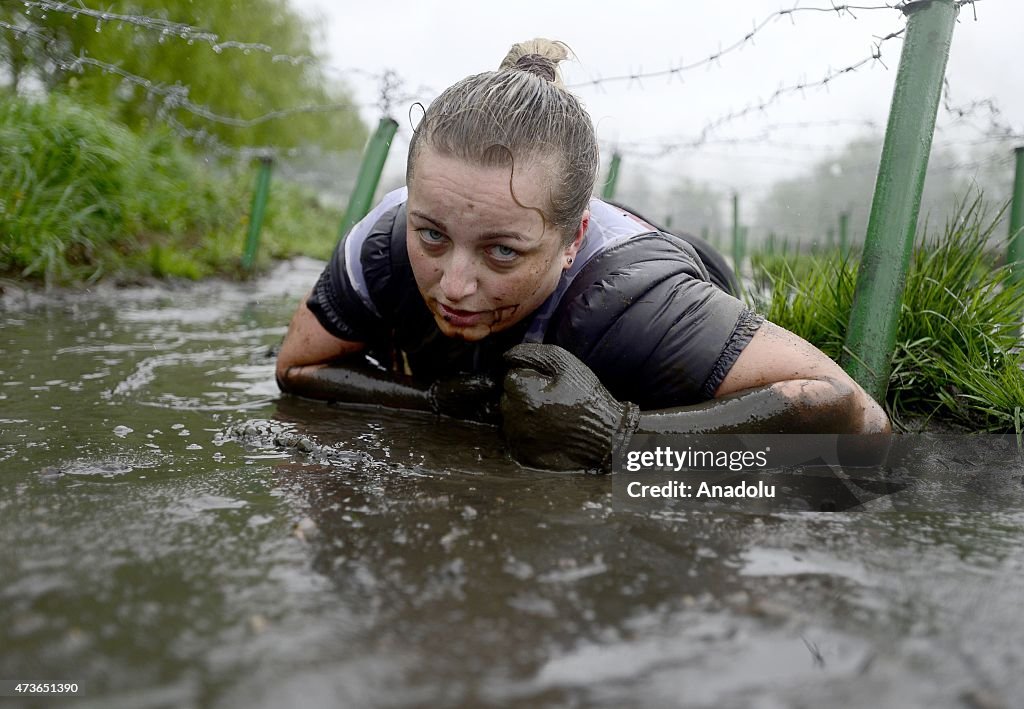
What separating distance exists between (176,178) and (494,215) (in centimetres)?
805

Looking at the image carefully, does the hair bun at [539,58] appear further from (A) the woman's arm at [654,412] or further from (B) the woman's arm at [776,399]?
(B) the woman's arm at [776,399]

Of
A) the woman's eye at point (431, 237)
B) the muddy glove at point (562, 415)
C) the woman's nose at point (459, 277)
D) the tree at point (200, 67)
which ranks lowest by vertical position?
the muddy glove at point (562, 415)

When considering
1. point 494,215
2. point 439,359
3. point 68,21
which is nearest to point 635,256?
point 494,215

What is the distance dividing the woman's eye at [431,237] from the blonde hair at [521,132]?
0.18 metres

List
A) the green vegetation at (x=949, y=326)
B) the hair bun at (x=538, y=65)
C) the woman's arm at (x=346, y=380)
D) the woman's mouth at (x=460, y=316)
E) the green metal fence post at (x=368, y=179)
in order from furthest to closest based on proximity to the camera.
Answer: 1. the green metal fence post at (x=368, y=179)
2. the woman's arm at (x=346, y=380)
3. the green vegetation at (x=949, y=326)
4. the hair bun at (x=538, y=65)
5. the woman's mouth at (x=460, y=316)

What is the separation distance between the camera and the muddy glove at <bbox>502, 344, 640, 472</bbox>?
2.39m

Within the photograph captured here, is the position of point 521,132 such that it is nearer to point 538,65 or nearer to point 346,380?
point 538,65

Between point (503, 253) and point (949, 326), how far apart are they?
1.87 metres

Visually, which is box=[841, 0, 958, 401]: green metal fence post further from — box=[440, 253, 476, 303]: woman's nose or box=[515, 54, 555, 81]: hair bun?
box=[440, 253, 476, 303]: woman's nose

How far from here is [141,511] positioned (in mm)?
1829

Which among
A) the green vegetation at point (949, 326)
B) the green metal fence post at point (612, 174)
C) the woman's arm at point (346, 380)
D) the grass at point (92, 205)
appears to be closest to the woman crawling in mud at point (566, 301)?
the woman's arm at point (346, 380)

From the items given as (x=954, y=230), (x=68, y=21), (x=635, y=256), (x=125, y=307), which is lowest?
(x=125, y=307)

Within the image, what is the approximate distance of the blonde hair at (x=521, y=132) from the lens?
2295 mm

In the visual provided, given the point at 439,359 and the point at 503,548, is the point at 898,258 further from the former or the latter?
the point at 503,548
